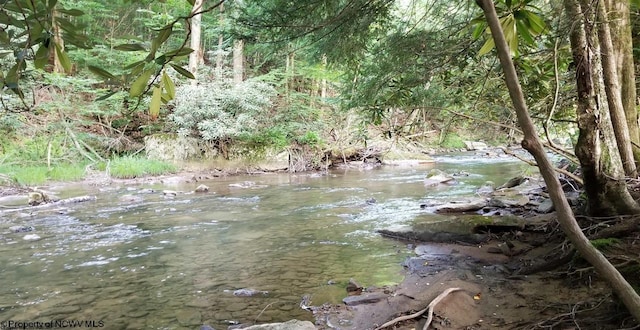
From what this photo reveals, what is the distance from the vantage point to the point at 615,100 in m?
3.96

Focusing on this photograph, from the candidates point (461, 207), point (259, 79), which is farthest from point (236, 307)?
point (259, 79)

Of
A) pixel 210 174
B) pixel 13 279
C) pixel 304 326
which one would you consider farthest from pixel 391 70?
pixel 210 174

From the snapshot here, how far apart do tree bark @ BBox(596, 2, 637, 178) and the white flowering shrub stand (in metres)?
12.8

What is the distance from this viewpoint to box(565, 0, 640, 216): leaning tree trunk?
3.72 meters

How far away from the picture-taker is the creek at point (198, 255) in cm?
398

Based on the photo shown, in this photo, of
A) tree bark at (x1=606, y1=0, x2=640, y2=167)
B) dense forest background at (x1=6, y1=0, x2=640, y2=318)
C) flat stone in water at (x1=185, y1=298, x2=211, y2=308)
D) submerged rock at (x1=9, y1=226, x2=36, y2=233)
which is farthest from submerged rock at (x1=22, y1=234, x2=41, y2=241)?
tree bark at (x1=606, y1=0, x2=640, y2=167)

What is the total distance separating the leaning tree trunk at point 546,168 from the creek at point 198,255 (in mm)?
2940

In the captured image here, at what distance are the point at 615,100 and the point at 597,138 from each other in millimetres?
511

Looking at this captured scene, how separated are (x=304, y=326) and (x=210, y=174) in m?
12.9

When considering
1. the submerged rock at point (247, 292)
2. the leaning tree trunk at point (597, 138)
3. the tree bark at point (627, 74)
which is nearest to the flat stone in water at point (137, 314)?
the submerged rock at point (247, 292)

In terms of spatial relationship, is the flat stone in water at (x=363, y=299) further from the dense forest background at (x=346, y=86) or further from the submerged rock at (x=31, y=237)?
the submerged rock at (x=31, y=237)

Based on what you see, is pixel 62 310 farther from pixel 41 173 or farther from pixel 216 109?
pixel 216 109

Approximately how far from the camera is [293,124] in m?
17.3

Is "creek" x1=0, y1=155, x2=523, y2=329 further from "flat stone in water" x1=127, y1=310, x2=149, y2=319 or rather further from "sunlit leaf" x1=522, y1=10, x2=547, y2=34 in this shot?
"sunlit leaf" x1=522, y1=10, x2=547, y2=34
